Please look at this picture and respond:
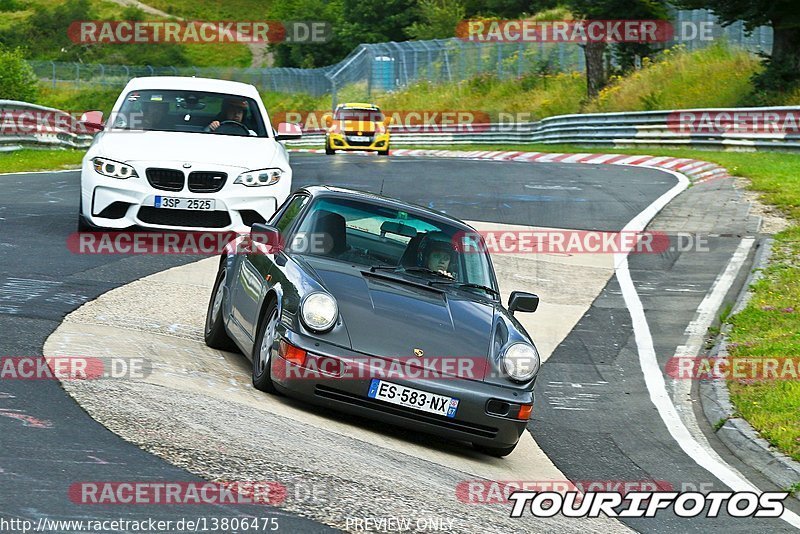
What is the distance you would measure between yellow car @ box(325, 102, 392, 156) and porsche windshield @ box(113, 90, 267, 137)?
2548 centimetres

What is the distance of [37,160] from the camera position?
2492cm

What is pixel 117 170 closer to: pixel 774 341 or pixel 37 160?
pixel 774 341

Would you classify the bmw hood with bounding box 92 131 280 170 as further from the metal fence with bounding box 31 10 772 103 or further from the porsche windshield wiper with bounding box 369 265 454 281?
the metal fence with bounding box 31 10 772 103

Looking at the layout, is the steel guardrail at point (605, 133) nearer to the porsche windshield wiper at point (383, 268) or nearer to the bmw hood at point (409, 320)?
the porsche windshield wiper at point (383, 268)

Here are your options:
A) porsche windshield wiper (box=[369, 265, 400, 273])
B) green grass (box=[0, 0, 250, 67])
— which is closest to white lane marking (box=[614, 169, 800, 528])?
porsche windshield wiper (box=[369, 265, 400, 273])

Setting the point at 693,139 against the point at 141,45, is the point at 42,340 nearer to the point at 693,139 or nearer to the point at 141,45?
→ the point at 693,139

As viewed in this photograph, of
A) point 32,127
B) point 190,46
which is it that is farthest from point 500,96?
point 190,46

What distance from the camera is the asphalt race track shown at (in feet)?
17.7

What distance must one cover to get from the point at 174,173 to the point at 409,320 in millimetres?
5766

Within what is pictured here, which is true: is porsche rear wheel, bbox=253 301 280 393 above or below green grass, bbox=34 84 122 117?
above

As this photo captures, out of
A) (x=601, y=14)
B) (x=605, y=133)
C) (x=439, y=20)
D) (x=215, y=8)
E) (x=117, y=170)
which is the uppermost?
(x=215, y=8)

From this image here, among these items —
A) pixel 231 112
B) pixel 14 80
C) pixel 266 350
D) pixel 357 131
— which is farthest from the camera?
pixel 14 80

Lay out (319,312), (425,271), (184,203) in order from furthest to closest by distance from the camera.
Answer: (184,203), (425,271), (319,312)

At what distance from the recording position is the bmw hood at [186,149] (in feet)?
41.5
